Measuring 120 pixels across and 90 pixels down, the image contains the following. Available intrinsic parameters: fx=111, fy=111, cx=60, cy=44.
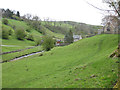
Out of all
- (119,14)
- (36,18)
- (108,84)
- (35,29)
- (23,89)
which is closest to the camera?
(119,14)

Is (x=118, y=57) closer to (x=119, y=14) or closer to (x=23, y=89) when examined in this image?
(x=119, y=14)

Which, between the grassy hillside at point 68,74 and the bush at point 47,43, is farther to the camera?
the bush at point 47,43

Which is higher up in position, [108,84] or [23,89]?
[108,84]

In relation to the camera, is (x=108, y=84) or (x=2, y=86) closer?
(x=108, y=84)

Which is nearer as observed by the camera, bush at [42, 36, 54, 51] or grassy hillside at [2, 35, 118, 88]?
grassy hillside at [2, 35, 118, 88]

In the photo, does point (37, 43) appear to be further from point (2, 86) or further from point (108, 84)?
point (108, 84)

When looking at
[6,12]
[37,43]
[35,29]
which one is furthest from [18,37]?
[6,12]

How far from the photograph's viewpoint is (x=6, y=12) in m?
160

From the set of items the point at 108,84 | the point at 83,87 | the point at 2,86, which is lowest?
the point at 2,86

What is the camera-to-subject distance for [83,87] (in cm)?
1055

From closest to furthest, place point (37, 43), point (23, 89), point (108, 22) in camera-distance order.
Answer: point (108, 22)
point (23, 89)
point (37, 43)

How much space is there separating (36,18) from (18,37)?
8739 cm

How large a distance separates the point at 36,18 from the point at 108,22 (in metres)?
189

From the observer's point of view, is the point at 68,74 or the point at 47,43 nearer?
the point at 68,74
